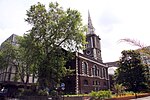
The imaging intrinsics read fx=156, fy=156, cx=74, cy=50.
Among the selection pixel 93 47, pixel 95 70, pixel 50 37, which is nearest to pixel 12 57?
pixel 50 37

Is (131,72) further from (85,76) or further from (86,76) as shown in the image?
(85,76)

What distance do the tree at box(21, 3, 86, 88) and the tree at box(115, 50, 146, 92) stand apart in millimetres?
17005

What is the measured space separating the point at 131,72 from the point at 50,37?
73.1ft

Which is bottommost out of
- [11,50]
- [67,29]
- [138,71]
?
[138,71]

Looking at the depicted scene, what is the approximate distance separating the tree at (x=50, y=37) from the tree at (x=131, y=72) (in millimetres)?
17005

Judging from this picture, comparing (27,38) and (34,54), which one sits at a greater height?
(27,38)

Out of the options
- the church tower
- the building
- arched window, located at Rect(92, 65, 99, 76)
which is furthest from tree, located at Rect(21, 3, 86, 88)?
the church tower

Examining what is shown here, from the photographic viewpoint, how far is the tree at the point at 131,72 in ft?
119

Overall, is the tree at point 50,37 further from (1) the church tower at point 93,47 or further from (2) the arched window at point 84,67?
(1) the church tower at point 93,47

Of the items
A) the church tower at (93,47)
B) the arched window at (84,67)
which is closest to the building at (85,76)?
the arched window at (84,67)

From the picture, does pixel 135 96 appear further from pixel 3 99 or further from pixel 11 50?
pixel 11 50

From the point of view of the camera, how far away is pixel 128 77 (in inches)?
1479

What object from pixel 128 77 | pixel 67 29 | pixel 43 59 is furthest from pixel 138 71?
pixel 43 59

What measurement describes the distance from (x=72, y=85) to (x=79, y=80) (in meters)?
1.92
